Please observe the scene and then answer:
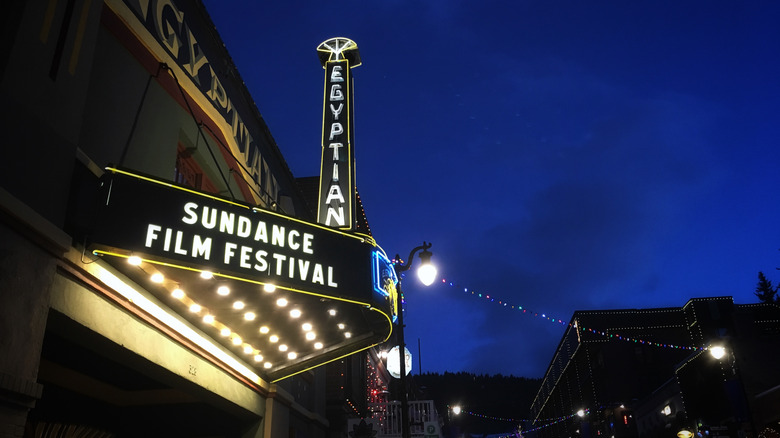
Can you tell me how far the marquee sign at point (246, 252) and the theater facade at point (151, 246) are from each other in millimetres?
23

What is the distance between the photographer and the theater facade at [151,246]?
19.9ft

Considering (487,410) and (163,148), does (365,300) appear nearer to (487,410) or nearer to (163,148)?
(163,148)

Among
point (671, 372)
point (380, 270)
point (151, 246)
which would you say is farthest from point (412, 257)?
point (671, 372)

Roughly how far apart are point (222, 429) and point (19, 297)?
27.5 feet

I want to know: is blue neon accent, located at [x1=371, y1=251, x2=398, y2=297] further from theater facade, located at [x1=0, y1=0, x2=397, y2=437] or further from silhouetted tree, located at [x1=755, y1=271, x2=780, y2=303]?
silhouetted tree, located at [x1=755, y1=271, x2=780, y2=303]

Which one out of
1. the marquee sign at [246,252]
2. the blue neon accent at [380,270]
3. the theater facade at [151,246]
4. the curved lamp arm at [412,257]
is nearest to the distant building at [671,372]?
the curved lamp arm at [412,257]

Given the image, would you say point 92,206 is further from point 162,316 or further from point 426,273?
point 426,273

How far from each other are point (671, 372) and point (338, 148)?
2105 inches

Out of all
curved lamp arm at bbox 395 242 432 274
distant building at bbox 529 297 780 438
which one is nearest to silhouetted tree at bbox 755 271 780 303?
distant building at bbox 529 297 780 438

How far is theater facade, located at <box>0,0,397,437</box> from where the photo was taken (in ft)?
19.9

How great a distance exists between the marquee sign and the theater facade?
2 cm

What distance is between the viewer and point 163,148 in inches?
374

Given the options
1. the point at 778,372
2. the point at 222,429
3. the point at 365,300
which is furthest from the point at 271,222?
the point at 778,372

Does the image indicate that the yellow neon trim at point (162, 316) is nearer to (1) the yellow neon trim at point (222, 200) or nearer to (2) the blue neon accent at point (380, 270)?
(1) the yellow neon trim at point (222, 200)
